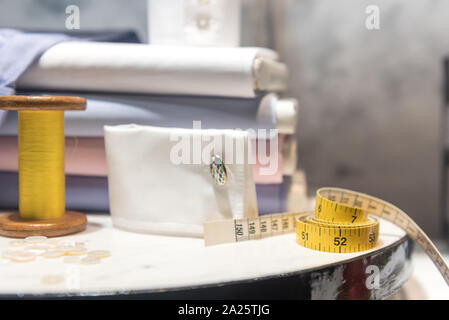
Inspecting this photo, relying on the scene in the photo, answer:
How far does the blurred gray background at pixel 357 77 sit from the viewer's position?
1.52 m

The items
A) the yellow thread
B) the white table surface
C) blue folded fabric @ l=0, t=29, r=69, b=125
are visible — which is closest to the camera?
the white table surface

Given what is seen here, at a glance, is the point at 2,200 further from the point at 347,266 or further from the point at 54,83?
the point at 347,266

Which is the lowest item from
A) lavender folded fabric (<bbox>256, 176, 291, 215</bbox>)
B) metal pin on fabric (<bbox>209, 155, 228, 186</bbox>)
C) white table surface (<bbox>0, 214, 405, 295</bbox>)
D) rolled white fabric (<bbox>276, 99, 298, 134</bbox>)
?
white table surface (<bbox>0, 214, 405, 295</bbox>)

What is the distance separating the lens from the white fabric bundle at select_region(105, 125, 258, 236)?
79cm

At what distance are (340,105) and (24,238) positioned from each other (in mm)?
1147

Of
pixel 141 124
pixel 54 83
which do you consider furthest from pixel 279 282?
pixel 54 83

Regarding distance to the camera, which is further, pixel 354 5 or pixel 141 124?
pixel 354 5

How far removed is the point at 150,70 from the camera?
91 cm

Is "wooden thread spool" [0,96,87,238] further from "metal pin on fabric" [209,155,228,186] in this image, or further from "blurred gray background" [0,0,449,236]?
"blurred gray background" [0,0,449,236]

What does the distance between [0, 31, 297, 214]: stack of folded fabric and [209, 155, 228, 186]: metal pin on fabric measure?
139mm

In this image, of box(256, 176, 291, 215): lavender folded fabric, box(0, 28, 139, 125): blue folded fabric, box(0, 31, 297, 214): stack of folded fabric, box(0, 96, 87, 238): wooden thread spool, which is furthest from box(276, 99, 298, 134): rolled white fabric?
box(0, 28, 139, 125): blue folded fabric

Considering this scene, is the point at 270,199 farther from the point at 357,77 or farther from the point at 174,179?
the point at 357,77

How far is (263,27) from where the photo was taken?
1.61 metres

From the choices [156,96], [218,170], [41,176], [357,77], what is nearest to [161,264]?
[218,170]
